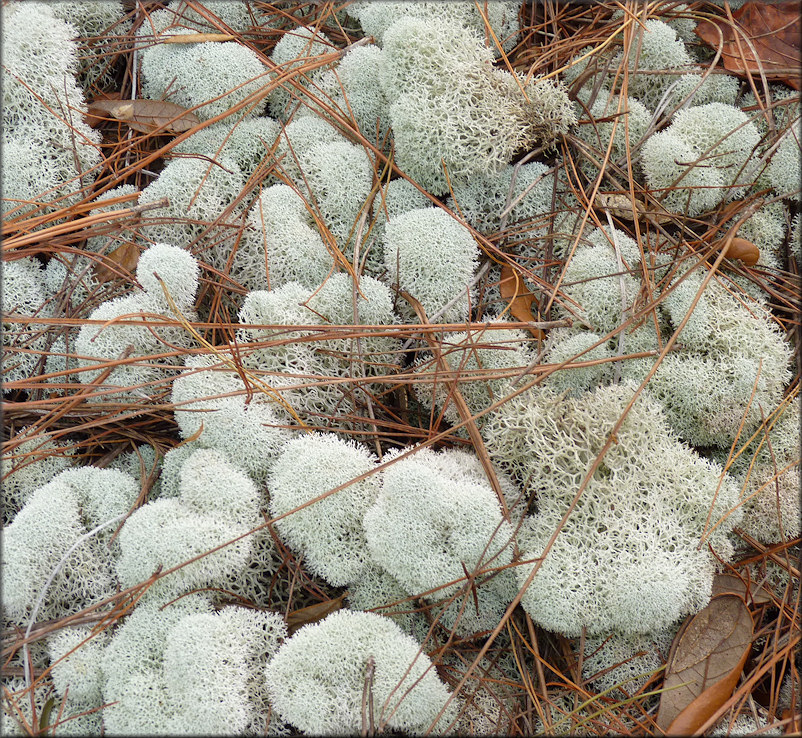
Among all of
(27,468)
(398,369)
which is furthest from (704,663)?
(27,468)

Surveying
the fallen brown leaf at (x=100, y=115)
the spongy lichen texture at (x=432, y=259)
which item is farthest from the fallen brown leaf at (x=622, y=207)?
the fallen brown leaf at (x=100, y=115)

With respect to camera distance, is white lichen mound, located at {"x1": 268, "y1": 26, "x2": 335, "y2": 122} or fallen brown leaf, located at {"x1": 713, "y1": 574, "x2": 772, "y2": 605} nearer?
fallen brown leaf, located at {"x1": 713, "y1": 574, "x2": 772, "y2": 605}

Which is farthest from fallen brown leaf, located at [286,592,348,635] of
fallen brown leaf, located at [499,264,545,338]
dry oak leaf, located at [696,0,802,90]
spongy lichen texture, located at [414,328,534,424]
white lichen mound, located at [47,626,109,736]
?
dry oak leaf, located at [696,0,802,90]

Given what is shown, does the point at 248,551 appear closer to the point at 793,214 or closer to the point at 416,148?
the point at 416,148

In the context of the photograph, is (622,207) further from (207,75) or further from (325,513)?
(207,75)

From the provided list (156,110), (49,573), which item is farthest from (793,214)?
(49,573)

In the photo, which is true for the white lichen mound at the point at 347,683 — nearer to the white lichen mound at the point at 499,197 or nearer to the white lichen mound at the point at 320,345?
the white lichen mound at the point at 320,345

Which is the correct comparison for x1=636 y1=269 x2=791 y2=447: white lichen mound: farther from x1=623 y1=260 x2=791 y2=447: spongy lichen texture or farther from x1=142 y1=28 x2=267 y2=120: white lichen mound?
x1=142 y1=28 x2=267 y2=120: white lichen mound

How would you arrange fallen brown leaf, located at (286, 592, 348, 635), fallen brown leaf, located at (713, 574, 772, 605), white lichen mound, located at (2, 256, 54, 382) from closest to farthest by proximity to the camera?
fallen brown leaf, located at (286, 592, 348, 635) → fallen brown leaf, located at (713, 574, 772, 605) → white lichen mound, located at (2, 256, 54, 382)
